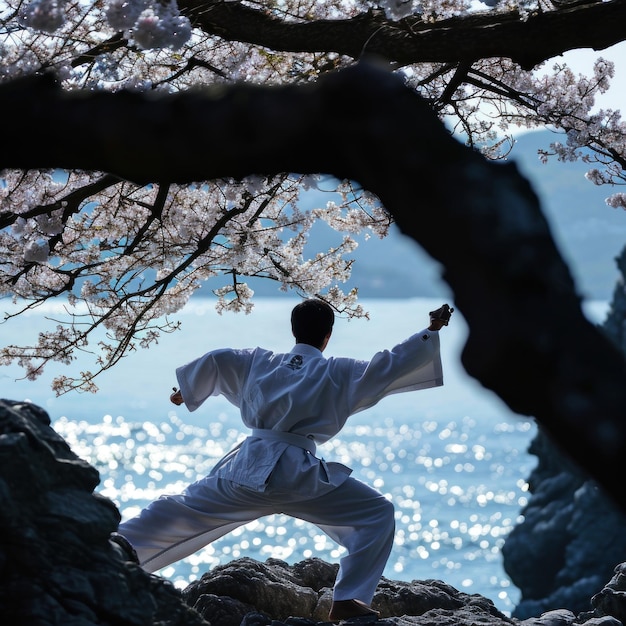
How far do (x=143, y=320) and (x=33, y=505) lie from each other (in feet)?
14.0

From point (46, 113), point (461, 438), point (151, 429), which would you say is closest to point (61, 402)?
point (151, 429)

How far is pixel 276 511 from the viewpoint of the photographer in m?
4.65

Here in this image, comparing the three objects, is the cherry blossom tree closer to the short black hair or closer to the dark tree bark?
the dark tree bark

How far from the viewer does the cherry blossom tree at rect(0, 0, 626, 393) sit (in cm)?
229

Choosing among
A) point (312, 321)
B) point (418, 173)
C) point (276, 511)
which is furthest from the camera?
point (312, 321)

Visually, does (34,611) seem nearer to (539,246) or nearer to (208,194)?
(539,246)

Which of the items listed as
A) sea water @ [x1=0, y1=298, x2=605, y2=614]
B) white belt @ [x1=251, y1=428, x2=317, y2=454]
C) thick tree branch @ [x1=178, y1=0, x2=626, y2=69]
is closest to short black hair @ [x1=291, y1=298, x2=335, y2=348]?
white belt @ [x1=251, y1=428, x2=317, y2=454]

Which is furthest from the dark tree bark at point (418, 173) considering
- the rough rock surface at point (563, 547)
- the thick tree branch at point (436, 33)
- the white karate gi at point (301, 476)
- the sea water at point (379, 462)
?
the rough rock surface at point (563, 547)

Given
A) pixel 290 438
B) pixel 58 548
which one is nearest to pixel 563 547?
pixel 290 438

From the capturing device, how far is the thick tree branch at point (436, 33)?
413 cm

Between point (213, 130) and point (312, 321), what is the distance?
2550 millimetres

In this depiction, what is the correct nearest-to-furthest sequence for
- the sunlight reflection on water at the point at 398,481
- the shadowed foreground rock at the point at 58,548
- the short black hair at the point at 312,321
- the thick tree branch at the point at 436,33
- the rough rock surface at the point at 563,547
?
the shadowed foreground rock at the point at 58,548, the thick tree branch at the point at 436,33, the short black hair at the point at 312,321, the rough rock surface at the point at 563,547, the sunlight reflection on water at the point at 398,481

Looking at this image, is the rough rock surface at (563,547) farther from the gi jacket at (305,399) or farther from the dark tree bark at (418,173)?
the dark tree bark at (418,173)

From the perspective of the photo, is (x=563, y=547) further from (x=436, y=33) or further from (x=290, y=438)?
(x=436, y=33)
